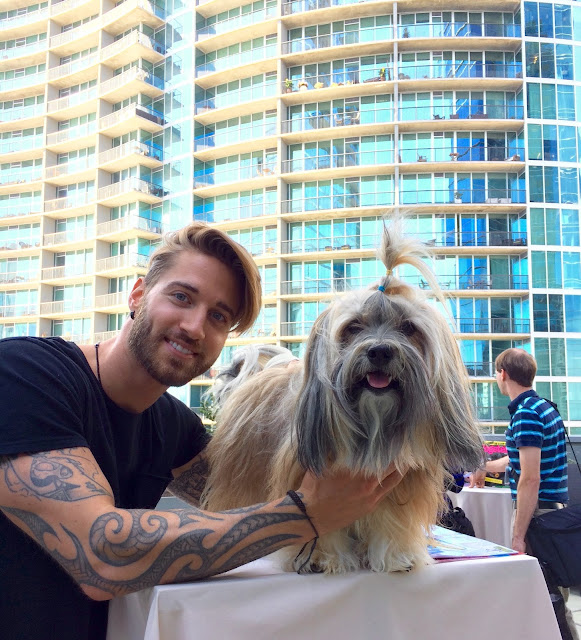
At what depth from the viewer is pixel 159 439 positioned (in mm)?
1812

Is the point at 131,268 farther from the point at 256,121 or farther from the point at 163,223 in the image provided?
the point at 256,121

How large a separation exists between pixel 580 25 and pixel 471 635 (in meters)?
27.1

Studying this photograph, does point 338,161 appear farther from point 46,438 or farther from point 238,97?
point 46,438

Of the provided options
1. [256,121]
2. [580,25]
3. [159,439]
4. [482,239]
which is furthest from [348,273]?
[159,439]

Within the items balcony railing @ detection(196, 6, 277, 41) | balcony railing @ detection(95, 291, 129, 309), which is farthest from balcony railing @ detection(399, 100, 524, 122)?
balcony railing @ detection(95, 291, 129, 309)

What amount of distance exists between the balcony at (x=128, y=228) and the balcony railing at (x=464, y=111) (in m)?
11.1

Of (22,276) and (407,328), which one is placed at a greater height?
(22,276)

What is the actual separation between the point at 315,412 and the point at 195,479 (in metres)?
0.65

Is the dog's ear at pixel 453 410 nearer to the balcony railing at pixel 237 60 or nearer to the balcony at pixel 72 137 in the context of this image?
the balcony railing at pixel 237 60

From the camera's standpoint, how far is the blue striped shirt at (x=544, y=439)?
130 inches

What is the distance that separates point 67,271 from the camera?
91.8 ft

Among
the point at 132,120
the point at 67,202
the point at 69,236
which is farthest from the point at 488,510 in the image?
the point at 67,202

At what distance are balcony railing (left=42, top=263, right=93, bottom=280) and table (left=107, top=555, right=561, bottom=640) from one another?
27495 mm

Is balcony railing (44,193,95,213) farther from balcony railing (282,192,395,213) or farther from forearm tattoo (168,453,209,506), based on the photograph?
forearm tattoo (168,453,209,506)
